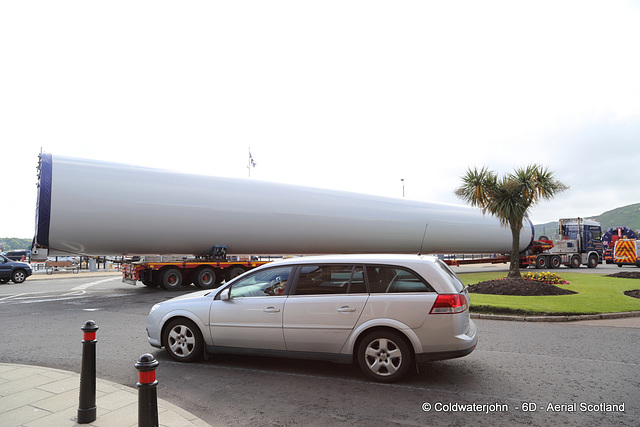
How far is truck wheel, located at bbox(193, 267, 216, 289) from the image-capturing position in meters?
16.6

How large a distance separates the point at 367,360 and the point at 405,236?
52.5ft

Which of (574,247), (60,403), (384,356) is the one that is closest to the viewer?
(60,403)

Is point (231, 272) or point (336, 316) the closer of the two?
point (336, 316)

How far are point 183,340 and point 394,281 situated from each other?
302 cm

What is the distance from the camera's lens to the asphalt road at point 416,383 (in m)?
4.34

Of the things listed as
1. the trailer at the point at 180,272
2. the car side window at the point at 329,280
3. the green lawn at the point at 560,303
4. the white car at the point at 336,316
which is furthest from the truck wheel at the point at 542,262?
the car side window at the point at 329,280

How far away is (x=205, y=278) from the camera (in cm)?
1683

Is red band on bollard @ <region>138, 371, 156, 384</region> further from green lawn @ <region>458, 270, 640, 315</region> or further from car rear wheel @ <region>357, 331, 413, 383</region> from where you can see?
green lawn @ <region>458, 270, 640, 315</region>

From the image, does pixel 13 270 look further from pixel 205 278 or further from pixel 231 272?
pixel 231 272

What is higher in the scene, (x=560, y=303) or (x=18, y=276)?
(x=18, y=276)

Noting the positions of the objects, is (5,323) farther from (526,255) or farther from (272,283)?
(526,255)

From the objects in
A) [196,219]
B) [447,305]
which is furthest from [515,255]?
[447,305]

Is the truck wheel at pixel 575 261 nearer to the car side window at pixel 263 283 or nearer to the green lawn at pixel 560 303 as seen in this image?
the green lawn at pixel 560 303

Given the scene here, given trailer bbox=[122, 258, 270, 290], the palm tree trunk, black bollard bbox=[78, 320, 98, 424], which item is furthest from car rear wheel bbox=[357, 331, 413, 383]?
trailer bbox=[122, 258, 270, 290]
